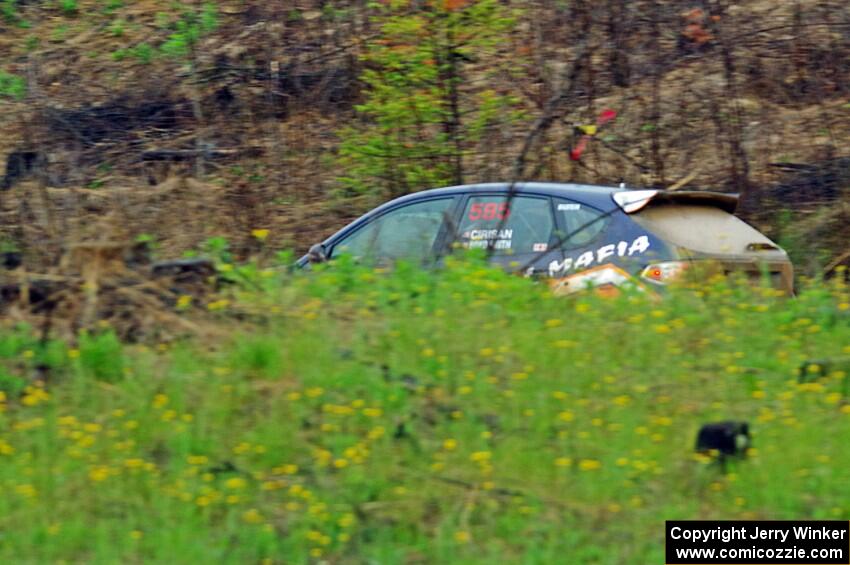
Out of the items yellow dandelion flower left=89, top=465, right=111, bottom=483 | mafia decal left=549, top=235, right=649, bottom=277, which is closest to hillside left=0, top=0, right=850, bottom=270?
mafia decal left=549, top=235, right=649, bottom=277

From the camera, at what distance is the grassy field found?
17.3 ft

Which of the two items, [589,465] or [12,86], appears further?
[12,86]

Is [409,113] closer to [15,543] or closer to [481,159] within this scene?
[481,159]

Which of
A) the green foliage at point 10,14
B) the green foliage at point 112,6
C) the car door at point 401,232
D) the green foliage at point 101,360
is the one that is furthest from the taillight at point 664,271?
the green foliage at point 10,14

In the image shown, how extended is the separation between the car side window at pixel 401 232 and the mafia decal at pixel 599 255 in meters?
1.07

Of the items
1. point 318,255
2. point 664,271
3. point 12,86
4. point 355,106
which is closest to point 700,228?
point 664,271

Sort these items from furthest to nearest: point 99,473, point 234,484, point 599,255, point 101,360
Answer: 1. point 599,255
2. point 101,360
3. point 99,473
4. point 234,484

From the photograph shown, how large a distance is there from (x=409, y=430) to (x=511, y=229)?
12.2 feet

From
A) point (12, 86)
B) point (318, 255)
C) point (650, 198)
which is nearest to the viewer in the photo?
point (650, 198)

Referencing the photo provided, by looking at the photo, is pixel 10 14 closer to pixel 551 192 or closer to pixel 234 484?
pixel 551 192

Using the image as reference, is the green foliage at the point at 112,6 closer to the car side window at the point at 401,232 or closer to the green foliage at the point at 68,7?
the green foliage at the point at 68,7

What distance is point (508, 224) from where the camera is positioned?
9.30 m

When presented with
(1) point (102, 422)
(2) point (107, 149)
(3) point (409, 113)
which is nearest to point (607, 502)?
(1) point (102, 422)

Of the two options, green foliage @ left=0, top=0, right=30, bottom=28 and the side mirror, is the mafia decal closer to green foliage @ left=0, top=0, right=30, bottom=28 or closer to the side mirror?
the side mirror
